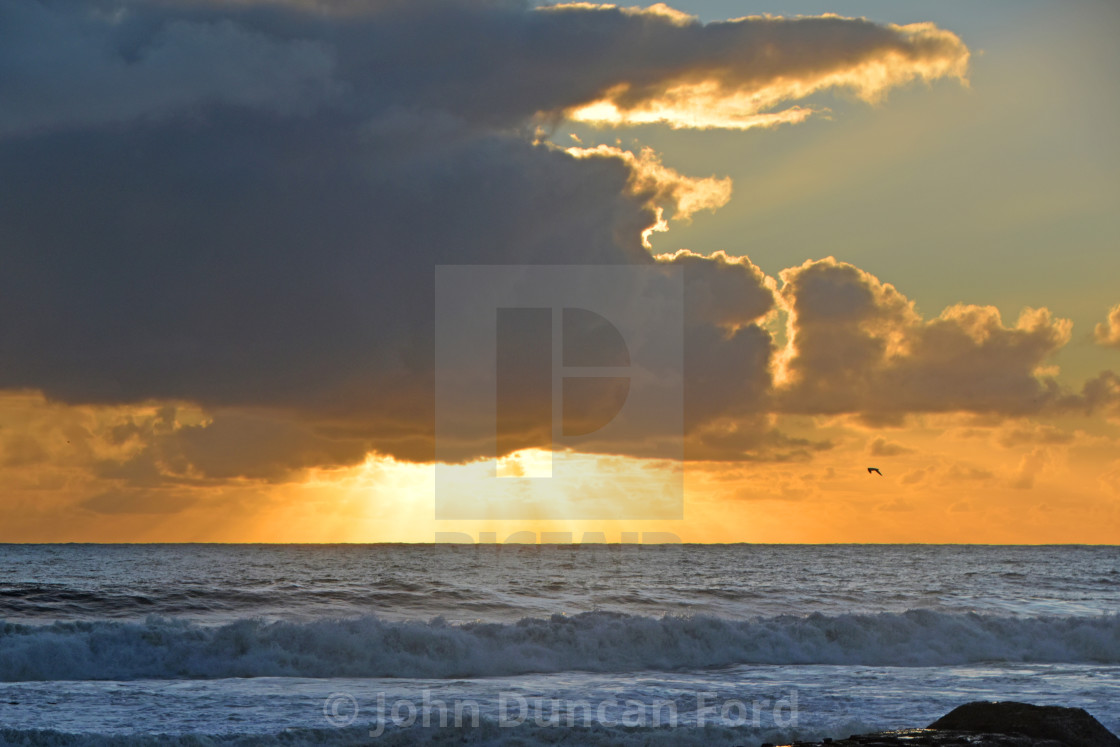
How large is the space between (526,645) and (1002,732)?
18535 millimetres

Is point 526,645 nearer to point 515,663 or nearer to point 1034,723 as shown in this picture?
point 515,663

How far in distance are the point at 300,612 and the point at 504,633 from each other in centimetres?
1031

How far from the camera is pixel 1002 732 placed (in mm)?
14773

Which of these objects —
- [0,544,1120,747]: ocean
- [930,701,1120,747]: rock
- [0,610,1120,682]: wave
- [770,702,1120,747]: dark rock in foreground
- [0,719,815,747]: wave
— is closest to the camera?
[770,702,1120,747]: dark rock in foreground

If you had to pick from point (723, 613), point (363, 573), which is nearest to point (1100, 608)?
point (723, 613)

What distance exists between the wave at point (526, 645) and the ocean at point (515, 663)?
0.26ft

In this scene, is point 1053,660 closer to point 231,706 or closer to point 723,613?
point 723,613

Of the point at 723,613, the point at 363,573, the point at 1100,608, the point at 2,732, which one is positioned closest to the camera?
the point at 2,732

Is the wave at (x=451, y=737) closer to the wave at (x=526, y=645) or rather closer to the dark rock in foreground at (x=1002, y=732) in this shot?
the dark rock in foreground at (x=1002, y=732)

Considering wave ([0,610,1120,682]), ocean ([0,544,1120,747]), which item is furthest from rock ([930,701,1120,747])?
wave ([0,610,1120,682])

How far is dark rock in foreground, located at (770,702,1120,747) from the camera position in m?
13.7

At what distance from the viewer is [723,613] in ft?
131

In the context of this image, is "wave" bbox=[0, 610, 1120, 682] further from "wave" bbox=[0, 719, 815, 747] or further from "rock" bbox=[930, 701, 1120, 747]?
"rock" bbox=[930, 701, 1120, 747]

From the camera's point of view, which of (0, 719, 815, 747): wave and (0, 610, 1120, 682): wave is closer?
(0, 719, 815, 747): wave
